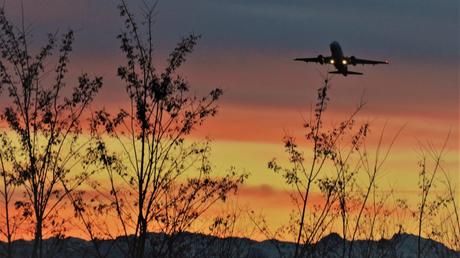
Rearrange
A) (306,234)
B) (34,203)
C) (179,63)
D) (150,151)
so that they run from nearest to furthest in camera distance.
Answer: (150,151) → (179,63) → (34,203) → (306,234)

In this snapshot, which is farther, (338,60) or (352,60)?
(352,60)

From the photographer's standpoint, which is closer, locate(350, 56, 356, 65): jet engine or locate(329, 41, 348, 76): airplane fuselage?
locate(329, 41, 348, 76): airplane fuselage

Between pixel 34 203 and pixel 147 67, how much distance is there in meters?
8.63

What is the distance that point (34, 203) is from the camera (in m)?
38.6

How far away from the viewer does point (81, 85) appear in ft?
133

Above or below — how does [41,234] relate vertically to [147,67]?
below

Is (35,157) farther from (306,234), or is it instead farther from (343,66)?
(343,66)

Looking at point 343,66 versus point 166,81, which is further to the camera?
point 343,66

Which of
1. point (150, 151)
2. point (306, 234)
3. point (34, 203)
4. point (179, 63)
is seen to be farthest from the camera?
point (306, 234)

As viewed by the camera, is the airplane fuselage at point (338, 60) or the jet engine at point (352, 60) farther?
the jet engine at point (352, 60)

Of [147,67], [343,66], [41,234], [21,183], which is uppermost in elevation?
[343,66]

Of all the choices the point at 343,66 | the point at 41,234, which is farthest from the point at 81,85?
the point at 343,66

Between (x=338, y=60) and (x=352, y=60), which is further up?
(x=352, y=60)

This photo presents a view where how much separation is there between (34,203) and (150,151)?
804 cm
